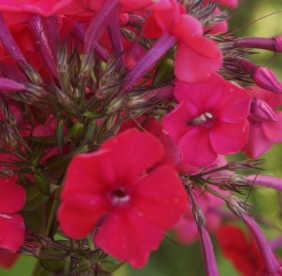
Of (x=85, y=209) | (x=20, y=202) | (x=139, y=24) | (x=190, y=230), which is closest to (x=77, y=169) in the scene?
(x=85, y=209)

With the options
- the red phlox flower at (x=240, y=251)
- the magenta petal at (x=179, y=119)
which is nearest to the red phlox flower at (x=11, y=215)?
the magenta petal at (x=179, y=119)

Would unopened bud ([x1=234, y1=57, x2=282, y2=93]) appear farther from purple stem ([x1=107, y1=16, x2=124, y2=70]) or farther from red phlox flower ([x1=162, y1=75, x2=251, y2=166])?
purple stem ([x1=107, y1=16, x2=124, y2=70])

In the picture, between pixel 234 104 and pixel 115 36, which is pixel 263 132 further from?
pixel 115 36

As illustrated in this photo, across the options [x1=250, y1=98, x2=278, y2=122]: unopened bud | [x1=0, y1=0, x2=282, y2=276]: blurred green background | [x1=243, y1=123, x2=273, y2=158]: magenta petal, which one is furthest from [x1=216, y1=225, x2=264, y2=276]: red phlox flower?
[x1=250, y1=98, x2=278, y2=122]: unopened bud

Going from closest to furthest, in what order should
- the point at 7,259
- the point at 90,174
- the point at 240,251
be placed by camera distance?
the point at 90,174 < the point at 7,259 < the point at 240,251

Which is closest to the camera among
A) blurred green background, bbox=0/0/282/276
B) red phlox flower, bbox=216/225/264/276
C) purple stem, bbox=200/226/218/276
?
purple stem, bbox=200/226/218/276

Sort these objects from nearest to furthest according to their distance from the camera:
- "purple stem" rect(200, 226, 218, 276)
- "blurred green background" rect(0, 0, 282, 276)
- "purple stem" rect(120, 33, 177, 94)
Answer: "purple stem" rect(120, 33, 177, 94)
"purple stem" rect(200, 226, 218, 276)
"blurred green background" rect(0, 0, 282, 276)

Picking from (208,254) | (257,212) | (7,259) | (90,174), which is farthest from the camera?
(257,212)

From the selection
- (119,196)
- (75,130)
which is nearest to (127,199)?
(119,196)
